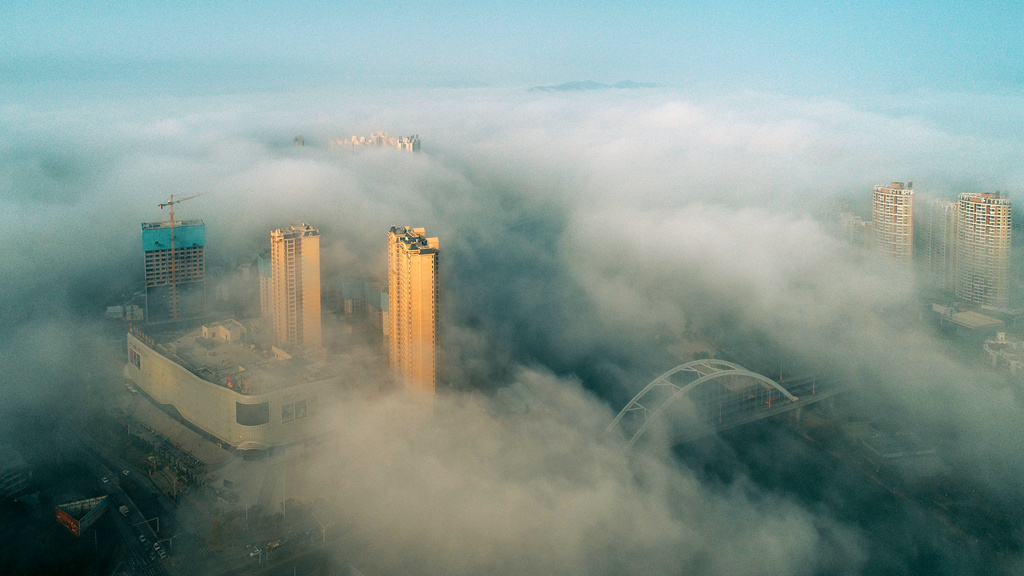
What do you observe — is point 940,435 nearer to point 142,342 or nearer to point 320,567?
point 320,567

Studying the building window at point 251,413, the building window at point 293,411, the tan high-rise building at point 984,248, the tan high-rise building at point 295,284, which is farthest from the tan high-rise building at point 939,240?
the building window at point 251,413

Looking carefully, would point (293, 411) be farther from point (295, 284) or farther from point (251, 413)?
point (295, 284)

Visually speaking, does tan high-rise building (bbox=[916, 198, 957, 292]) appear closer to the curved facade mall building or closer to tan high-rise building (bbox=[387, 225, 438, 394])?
tan high-rise building (bbox=[387, 225, 438, 394])

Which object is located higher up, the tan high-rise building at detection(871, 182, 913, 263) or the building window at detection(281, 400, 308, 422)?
the tan high-rise building at detection(871, 182, 913, 263)

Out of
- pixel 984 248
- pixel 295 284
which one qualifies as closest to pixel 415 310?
pixel 295 284

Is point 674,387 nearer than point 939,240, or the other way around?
point 674,387

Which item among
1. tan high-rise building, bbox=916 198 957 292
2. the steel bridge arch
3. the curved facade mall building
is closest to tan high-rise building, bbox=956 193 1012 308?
tan high-rise building, bbox=916 198 957 292

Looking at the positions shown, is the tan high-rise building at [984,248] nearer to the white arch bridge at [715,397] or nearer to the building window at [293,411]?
the white arch bridge at [715,397]
